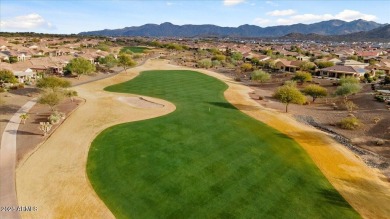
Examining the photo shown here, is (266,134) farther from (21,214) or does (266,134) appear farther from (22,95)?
(22,95)

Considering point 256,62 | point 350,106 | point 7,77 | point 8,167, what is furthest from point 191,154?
point 256,62

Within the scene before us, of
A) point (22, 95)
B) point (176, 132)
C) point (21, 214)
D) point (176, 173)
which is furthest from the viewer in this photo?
point (22, 95)

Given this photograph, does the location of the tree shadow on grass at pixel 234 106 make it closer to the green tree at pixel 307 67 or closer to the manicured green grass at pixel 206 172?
the manicured green grass at pixel 206 172

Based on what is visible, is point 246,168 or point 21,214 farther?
point 246,168

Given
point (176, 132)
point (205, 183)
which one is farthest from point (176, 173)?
point (176, 132)

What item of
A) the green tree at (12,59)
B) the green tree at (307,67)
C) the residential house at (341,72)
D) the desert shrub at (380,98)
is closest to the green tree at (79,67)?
the green tree at (12,59)

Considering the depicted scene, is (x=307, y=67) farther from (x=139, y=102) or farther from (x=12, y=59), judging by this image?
(x=12, y=59)
